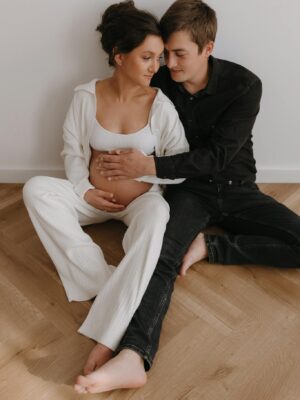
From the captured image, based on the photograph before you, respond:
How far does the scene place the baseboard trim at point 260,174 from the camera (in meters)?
1.95

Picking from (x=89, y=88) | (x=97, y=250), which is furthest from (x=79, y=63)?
(x=97, y=250)

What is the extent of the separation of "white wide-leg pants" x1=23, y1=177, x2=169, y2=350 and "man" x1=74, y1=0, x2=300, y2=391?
9 cm

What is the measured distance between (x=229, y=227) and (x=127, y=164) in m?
0.48

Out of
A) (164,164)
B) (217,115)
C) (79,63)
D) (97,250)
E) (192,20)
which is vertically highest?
(192,20)

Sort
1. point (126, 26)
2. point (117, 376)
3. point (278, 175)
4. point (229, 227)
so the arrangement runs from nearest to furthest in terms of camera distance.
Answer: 1. point (117, 376)
2. point (126, 26)
3. point (229, 227)
4. point (278, 175)

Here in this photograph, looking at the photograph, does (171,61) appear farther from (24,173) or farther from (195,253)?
(24,173)

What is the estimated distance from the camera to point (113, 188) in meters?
1.57

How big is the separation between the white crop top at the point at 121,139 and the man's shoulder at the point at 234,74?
1.04 feet

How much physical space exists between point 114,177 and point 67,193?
173 millimetres

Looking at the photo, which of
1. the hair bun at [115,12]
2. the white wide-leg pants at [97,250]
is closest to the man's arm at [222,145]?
the white wide-leg pants at [97,250]

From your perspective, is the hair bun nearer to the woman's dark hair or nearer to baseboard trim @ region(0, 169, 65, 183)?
the woman's dark hair

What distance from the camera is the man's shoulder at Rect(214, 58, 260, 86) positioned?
1.50 m

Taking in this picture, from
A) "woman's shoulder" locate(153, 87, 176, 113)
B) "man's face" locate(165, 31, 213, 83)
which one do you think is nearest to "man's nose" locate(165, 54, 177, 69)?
"man's face" locate(165, 31, 213, 83)

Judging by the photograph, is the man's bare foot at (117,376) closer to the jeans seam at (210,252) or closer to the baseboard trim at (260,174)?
the jeans seam at (210,252)
